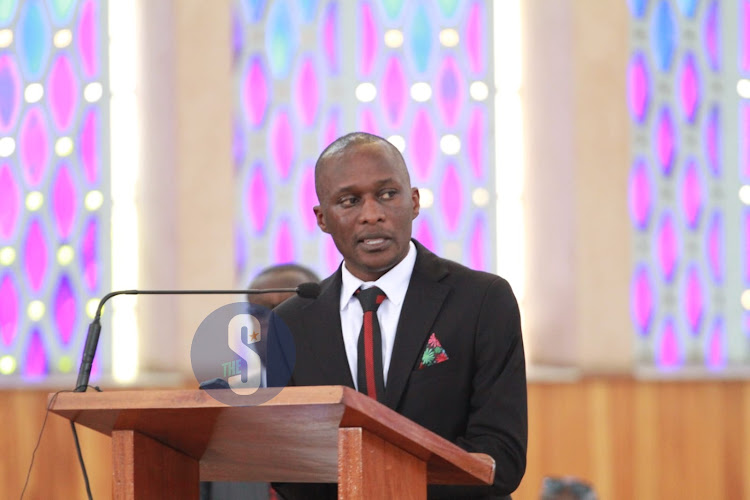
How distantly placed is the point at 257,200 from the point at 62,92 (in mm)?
1159

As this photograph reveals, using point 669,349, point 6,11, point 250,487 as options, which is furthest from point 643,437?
point 6,11

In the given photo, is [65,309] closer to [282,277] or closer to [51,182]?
[51,182]

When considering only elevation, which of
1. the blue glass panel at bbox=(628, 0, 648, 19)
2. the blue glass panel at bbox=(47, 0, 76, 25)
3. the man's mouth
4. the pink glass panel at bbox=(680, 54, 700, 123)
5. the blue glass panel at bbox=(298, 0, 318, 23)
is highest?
the blue glass panel at bbox=(47, 0, 76, 25)

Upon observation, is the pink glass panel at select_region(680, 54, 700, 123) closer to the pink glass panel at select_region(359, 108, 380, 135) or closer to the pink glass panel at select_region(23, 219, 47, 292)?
A: the pink glass panel at select_region(359, 108, 380, 135)

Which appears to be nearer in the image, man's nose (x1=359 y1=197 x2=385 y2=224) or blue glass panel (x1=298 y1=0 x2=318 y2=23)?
man's nose (x1=359 y1=197 x2=385 y2=224)

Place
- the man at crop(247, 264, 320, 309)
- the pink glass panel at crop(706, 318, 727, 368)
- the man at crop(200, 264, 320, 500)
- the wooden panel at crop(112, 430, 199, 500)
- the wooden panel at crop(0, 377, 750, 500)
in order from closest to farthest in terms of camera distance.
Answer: the wooden panel at crop(112, 430, 199, 500), the man at crop(200, 264, 320, 500), the man at crop(247, 264, 320, 309), the wooden panel at crop(0, 377, 750, 500), the pink glass panel at crop(706, 318, 727, 368)

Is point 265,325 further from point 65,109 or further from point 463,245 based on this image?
point 65,109

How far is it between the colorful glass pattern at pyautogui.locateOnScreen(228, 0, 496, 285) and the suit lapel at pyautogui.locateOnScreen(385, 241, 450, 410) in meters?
2.63

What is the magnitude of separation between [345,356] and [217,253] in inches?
106

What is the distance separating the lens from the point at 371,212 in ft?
6.72

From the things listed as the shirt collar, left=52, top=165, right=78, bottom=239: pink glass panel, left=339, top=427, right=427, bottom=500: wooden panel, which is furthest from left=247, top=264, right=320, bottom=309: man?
left=52, top=165, right=78, bottom=239: pink glass panel

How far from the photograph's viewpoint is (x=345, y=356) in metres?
2.04

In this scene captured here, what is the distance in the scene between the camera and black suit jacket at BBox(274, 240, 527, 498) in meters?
1.93

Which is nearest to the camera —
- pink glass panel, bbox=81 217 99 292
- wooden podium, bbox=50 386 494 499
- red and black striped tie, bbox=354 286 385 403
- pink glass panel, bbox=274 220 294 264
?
wooden podium, bbox=50 386 494 499
